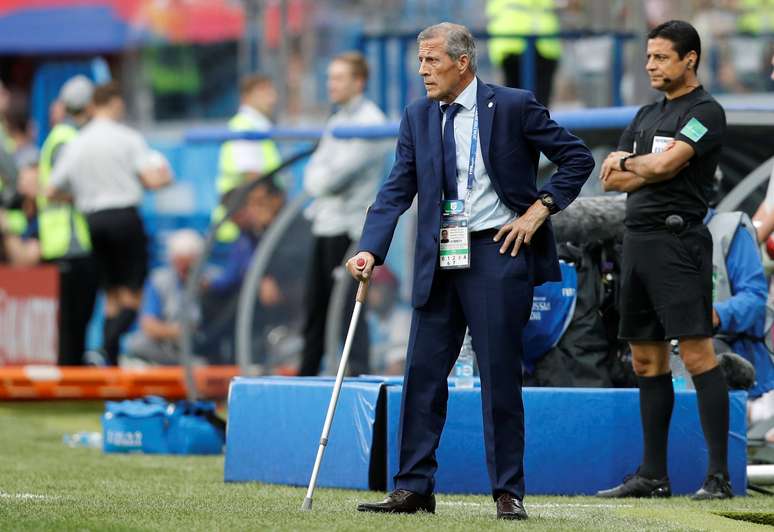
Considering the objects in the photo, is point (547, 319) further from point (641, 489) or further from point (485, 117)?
point (485, 117)

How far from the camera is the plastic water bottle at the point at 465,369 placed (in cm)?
941

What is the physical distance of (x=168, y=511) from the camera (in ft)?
25.3

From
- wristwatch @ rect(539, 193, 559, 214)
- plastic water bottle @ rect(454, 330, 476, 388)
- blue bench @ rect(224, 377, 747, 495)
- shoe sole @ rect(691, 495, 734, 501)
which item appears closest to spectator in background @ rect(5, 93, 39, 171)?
plastic water bottle @ rect(454, 330, 476, 388)

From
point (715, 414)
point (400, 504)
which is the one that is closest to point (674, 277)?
point (715, 414)

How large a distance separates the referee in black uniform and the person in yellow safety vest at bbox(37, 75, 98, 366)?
24.9ft

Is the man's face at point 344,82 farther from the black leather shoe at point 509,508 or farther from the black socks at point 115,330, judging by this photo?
the black leather shoe at point 509,508

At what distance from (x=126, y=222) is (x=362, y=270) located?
8.03 meters

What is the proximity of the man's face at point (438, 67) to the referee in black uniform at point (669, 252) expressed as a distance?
4.29 feet

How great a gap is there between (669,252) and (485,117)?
1346 mm

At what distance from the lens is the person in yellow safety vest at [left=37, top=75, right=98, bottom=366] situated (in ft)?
52.0

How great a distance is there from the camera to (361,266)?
781 cm

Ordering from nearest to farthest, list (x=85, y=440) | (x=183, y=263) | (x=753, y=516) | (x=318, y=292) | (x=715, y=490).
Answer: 1. (x=753, y=516)
2. (x=715, y=490)
3. (x=85, y=440)
4. (x=318, y=292)
5. (x=183, y=263)

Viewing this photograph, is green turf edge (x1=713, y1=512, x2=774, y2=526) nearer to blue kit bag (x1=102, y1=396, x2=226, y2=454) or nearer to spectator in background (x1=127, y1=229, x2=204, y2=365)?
blue kit bag (x1=102, y1=396, x2=226, y2=454)

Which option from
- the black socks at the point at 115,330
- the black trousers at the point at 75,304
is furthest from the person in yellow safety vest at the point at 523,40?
the black trousers at the point at 75,304
